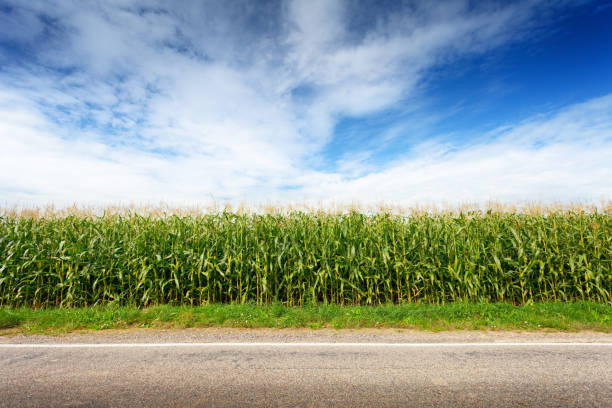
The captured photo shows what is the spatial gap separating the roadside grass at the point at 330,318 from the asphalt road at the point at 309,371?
565 mm

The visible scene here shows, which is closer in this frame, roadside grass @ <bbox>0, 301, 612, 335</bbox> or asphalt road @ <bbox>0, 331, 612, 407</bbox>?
asphalt road @ <bbox>0, 331, 612, 407</bbox>

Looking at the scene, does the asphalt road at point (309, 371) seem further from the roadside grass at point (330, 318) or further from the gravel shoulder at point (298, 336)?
the roadside grass at point (330, 318)

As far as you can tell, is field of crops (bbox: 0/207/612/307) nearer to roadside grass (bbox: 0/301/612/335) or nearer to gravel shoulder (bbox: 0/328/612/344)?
roadside grass (bbox: 0/301/612/335)

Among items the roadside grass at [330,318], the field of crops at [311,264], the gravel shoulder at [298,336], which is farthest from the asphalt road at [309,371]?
the field of crops at [311,264]

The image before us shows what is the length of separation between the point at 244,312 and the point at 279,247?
2.32 metres

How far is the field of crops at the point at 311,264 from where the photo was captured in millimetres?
9156

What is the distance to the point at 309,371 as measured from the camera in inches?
179

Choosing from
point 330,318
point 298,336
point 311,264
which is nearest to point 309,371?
point 298,336

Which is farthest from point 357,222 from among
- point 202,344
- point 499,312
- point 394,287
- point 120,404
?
point 120,404

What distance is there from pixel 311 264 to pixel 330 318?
206 centimetres

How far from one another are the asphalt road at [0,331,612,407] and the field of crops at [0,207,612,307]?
107 inches

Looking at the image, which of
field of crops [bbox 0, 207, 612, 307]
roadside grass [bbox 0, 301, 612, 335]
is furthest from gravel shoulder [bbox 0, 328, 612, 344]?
field of crops [bbox 0, 207, 612, 307]

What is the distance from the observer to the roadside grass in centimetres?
703

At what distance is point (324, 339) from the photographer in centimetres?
622
